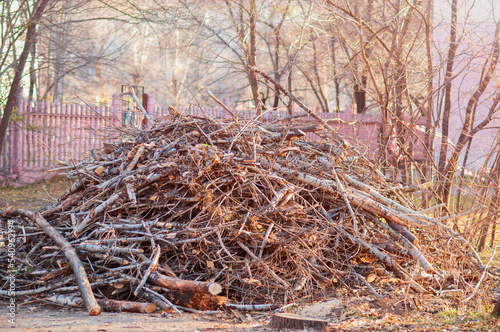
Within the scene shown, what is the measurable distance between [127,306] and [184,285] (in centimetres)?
50

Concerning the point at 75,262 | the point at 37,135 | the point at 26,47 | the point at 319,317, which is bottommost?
the point at 319,317

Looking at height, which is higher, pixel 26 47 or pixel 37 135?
pixel 26 47

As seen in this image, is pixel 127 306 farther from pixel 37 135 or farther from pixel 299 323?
pixel 37 135

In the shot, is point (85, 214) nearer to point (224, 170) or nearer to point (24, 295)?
point (24, 295)

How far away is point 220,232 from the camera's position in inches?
179

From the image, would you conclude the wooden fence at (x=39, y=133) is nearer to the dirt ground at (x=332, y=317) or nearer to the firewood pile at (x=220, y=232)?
the firewood pile at (x=220, y=232)

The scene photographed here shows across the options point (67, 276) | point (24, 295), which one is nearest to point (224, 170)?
point (67, 276)

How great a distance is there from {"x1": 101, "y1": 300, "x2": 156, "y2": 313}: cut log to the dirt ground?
7 centimetres

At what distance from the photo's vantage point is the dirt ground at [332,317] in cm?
353

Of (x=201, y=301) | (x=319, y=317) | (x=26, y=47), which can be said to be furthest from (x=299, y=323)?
(x=26, y=47)

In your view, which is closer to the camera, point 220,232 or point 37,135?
point 220,232

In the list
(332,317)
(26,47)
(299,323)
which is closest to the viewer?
(299,323)

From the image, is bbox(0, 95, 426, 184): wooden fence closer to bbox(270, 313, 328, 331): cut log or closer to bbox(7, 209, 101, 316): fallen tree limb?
bbox(7, 209, 101, 316): fallen tree limb

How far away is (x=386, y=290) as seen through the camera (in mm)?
4586
